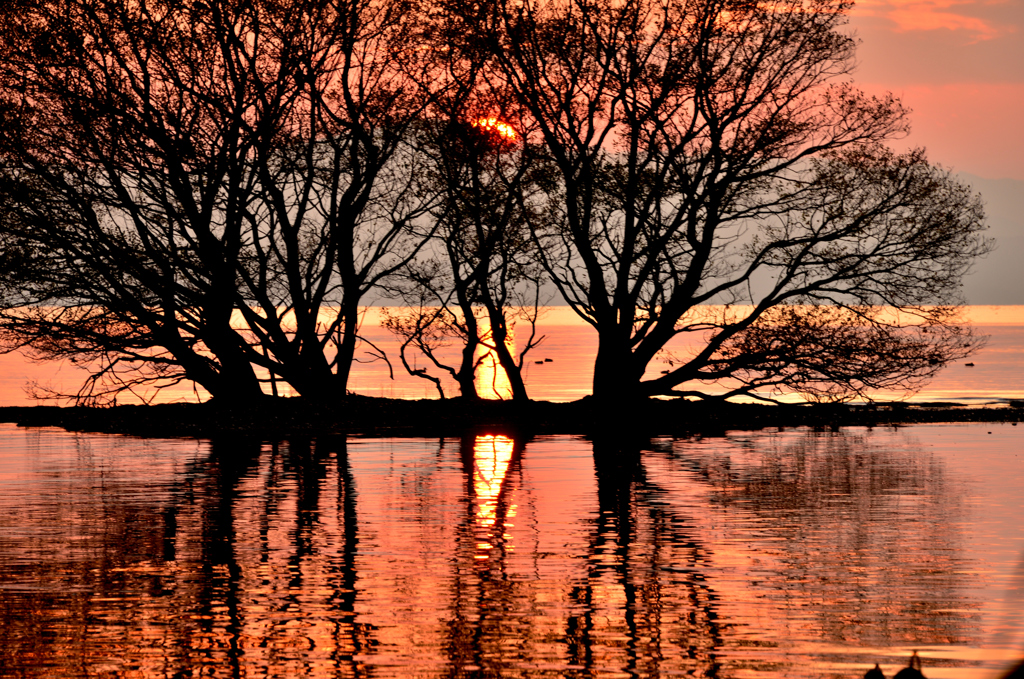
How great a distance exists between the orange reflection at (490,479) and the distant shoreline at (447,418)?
287cm

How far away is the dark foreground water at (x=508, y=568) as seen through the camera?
36.4 ft

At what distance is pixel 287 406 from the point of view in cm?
3750

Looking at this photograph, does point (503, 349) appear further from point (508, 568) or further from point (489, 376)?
point (489, 376)

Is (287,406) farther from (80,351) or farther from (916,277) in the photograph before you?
(916,277)

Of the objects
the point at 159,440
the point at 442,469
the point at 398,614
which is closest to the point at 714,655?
the point at 398,614

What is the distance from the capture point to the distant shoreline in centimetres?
3628

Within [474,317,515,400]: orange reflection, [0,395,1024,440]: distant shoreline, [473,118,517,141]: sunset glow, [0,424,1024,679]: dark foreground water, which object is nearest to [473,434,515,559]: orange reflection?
[0,424,1024,679]: dark foreground water

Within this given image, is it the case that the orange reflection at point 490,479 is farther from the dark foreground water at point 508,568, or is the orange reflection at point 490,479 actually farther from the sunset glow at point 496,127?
the sunset glow at point 496,127

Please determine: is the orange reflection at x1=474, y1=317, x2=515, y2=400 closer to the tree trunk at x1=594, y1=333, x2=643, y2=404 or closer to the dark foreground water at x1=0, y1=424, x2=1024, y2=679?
the tree trunk at x1=594, y1=333, x2=643, y2=404

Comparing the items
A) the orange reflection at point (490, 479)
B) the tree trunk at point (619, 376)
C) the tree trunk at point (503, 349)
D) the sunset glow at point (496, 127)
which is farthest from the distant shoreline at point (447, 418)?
the sunset glow at point (496, 127)

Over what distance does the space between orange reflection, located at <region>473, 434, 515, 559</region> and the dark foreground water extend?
0.37 feet

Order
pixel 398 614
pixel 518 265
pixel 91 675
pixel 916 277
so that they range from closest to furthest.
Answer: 1. pixel 91 675
2. pixel 398 614
3. pixel 916 277
4. pixel 518 265

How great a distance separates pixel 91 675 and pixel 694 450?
21.8 metres

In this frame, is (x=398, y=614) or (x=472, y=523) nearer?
(x=398, y=614)
